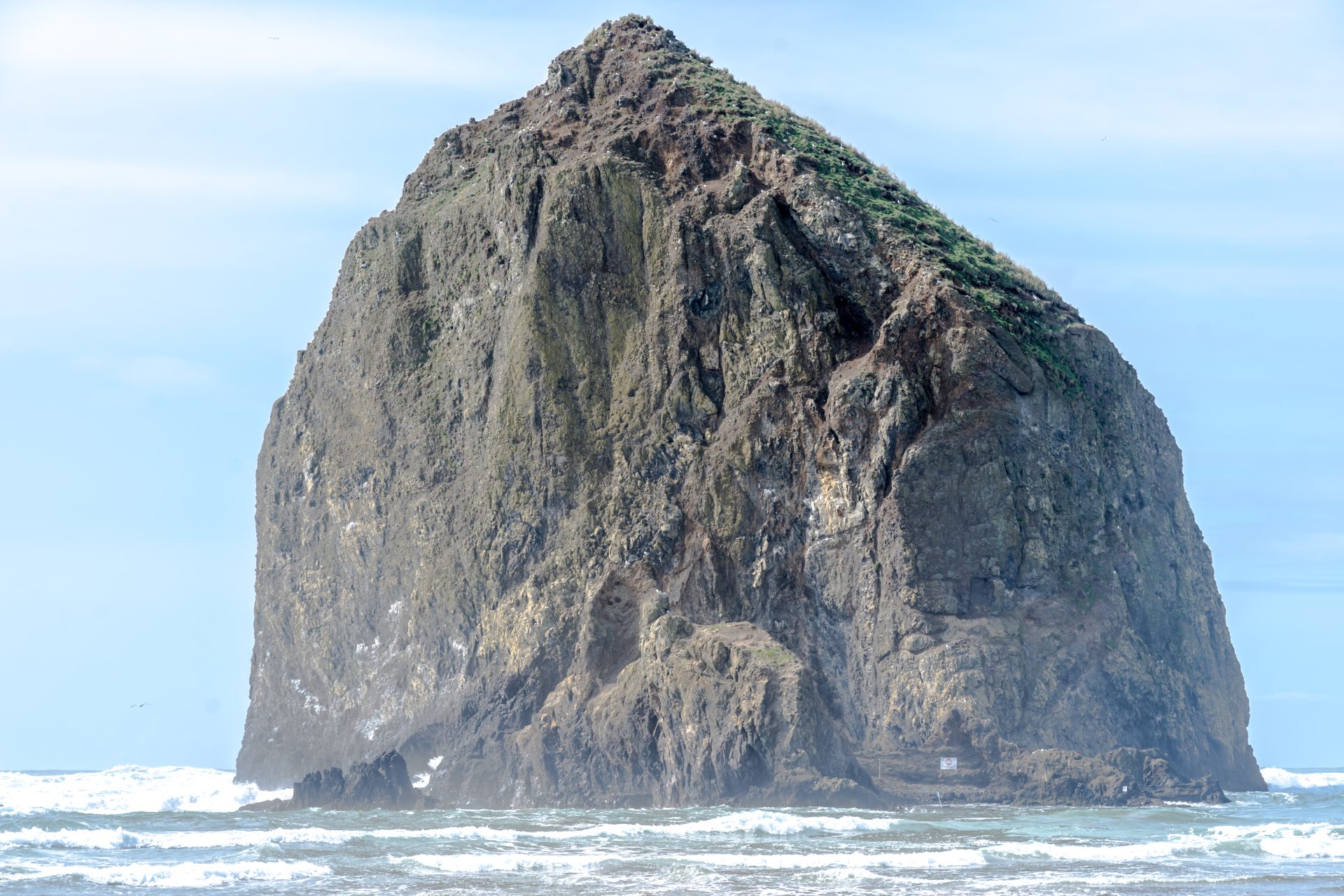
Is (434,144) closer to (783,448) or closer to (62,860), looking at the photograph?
(783,448)

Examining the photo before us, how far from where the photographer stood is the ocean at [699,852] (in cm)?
2675

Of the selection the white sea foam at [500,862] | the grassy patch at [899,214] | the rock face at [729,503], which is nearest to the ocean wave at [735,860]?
the white sea foam at [500,862]

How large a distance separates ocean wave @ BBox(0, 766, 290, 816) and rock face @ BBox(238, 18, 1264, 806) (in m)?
2.75

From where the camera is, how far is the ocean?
26750 mm

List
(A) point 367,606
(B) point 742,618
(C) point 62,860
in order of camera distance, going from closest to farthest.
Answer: (C) point 62,860, (B) point 742,618, (A) point 367,606

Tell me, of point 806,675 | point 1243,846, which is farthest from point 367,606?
point 1243,846

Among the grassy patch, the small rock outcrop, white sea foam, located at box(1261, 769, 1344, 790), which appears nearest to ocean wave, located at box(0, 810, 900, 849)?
the small rock outcrop

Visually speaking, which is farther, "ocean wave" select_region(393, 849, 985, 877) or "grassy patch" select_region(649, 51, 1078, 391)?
"grassy patch" select_region(649, 51, 1078, 391)

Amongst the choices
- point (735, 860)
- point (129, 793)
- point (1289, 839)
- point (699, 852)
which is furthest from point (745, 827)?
point (129, 793)

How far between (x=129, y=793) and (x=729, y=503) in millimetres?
30431

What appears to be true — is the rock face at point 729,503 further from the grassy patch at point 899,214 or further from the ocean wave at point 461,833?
the ocean wave at point 461,833

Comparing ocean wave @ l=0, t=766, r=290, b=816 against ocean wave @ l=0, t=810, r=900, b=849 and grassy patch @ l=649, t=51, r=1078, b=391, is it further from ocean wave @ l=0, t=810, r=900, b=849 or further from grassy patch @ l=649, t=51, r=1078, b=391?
grassy patch @ l=649, t=51, r=1078, b=391

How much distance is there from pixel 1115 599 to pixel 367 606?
25.5 meters

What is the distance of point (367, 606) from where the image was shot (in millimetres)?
53594
